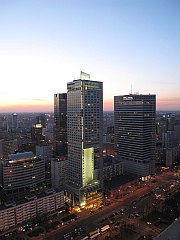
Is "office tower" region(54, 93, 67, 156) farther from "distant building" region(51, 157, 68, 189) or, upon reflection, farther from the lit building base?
the lit building base

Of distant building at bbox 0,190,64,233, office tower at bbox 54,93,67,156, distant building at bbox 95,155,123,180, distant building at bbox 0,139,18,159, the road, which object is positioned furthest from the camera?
distant building at bbox 0,139,18,159

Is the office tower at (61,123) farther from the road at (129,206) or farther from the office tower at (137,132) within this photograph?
the road at (129,206)

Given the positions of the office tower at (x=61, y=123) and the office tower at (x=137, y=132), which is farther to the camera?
the office tower at (x=61, y=123)

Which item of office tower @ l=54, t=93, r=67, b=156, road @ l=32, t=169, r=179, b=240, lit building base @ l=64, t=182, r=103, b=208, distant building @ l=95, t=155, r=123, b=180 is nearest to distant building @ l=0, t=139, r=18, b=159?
office tower @ l=54, t=93, r=67, b=156

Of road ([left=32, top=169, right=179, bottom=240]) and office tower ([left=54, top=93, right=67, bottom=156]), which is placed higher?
office tower ([left=54, top=93, right=67, bottom=156])

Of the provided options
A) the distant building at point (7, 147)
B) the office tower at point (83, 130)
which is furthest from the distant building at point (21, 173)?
the distant building at point (7, 147)

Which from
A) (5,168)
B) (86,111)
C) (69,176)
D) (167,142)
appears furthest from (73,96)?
(167,142)
